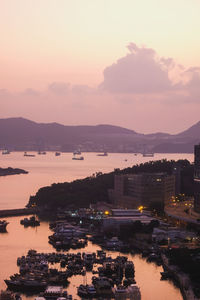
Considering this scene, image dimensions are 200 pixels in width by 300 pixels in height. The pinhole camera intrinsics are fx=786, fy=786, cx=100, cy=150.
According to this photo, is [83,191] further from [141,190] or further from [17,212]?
[141,190]

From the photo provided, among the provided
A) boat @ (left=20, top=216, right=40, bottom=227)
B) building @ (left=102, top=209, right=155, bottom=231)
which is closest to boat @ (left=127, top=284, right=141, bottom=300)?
building @ (left=102, top=209, right=155, bottom=231)

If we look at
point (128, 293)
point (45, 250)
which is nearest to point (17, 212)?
point (45, 250)

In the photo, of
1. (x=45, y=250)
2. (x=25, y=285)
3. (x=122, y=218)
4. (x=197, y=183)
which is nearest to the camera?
(x=25, y=285)

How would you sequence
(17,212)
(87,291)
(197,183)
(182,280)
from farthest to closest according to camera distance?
(17,212) → (197,183) → (182,280) → (87,291)

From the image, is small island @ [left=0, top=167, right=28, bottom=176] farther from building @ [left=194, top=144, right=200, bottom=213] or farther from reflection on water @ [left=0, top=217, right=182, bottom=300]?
building @ [left=194, top=144, right=200, bottom=213]

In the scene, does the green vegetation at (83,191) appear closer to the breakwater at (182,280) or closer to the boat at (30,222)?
the boat at (30,222)

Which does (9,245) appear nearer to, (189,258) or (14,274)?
(14,274)
